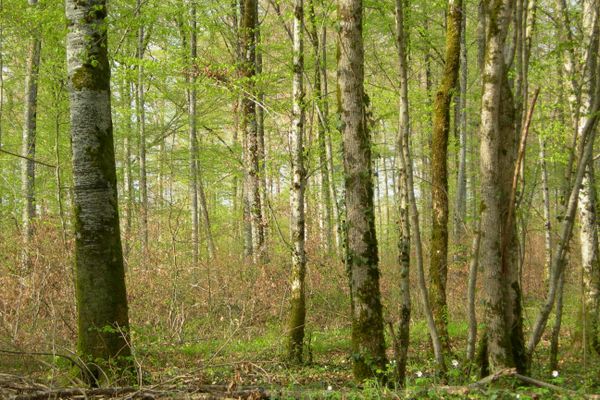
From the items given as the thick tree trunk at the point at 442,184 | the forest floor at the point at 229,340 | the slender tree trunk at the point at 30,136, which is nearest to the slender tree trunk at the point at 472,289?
the forest floor at the point at 229,340

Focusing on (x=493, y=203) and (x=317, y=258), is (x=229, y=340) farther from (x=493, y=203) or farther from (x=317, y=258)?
(x=317, y=258)

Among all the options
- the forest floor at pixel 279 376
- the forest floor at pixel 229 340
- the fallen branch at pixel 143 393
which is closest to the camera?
the fallen branch at pixel 143 393

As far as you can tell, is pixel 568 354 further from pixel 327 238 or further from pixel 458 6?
pixel 327 238

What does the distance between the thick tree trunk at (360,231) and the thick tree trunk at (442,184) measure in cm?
235

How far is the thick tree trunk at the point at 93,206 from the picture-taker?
516cm

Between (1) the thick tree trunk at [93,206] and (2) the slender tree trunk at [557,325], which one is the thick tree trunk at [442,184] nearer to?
(2) the slender tree trunk at [557,325]

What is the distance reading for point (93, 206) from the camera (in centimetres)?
520

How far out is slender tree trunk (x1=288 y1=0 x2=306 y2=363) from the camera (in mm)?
7977

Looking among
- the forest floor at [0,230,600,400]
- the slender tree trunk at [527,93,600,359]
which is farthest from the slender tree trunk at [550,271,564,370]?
the slender tree trunk at [527,93,600,359]

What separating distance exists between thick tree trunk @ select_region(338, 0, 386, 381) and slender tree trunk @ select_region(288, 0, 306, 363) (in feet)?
8.06

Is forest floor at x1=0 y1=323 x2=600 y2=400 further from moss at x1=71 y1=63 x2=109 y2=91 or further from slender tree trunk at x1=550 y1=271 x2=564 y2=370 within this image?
moss at x1=71 y1=63 x2=109 y2=91

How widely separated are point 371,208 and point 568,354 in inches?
223

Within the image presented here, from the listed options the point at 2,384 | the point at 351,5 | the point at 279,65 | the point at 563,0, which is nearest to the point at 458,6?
the point at 563,0

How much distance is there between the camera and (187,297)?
37.0ft
